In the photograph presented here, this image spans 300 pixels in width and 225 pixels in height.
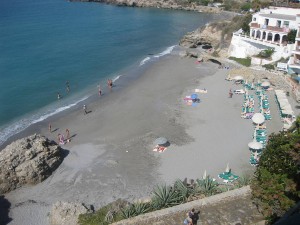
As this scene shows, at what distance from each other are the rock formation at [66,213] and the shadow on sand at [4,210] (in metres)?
3.15

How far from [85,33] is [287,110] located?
50.8m

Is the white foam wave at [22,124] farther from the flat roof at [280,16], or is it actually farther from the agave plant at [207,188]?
the flat roof at [280,16]

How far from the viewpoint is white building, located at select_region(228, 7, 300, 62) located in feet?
137

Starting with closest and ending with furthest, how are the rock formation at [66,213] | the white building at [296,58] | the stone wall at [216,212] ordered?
the stone wall at [216,212]
the rock formation at [66,213]
the white building at [296,58]

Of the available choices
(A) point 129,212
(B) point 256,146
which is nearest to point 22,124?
(A) point 129,212

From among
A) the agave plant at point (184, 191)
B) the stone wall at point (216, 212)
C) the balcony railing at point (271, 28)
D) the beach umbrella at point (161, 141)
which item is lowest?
the beach umbrella at point (161, 141)

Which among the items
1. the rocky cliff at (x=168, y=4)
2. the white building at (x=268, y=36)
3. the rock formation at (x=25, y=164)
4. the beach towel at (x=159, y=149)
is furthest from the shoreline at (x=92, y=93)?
the rocky cliff at (x=168, y=4)

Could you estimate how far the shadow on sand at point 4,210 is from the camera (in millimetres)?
20072

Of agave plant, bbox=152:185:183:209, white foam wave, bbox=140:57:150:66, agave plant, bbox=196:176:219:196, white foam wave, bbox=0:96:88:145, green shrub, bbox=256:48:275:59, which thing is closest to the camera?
agave plant, bbox=152:185:183:209

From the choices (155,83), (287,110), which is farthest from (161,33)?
(287,110)

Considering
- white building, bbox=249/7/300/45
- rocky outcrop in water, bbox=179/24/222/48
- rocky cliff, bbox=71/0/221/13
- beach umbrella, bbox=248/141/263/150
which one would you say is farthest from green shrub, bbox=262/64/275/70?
rocky cliff, bbox=71/0/221/13

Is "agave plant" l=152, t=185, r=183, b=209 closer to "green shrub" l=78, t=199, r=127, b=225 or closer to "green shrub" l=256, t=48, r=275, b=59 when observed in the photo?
"green shrub" l=78, t=199, r=127, b=225

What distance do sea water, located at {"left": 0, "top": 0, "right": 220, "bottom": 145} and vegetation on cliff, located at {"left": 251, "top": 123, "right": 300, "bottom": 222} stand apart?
23118 mm

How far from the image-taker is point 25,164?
2294 cm
